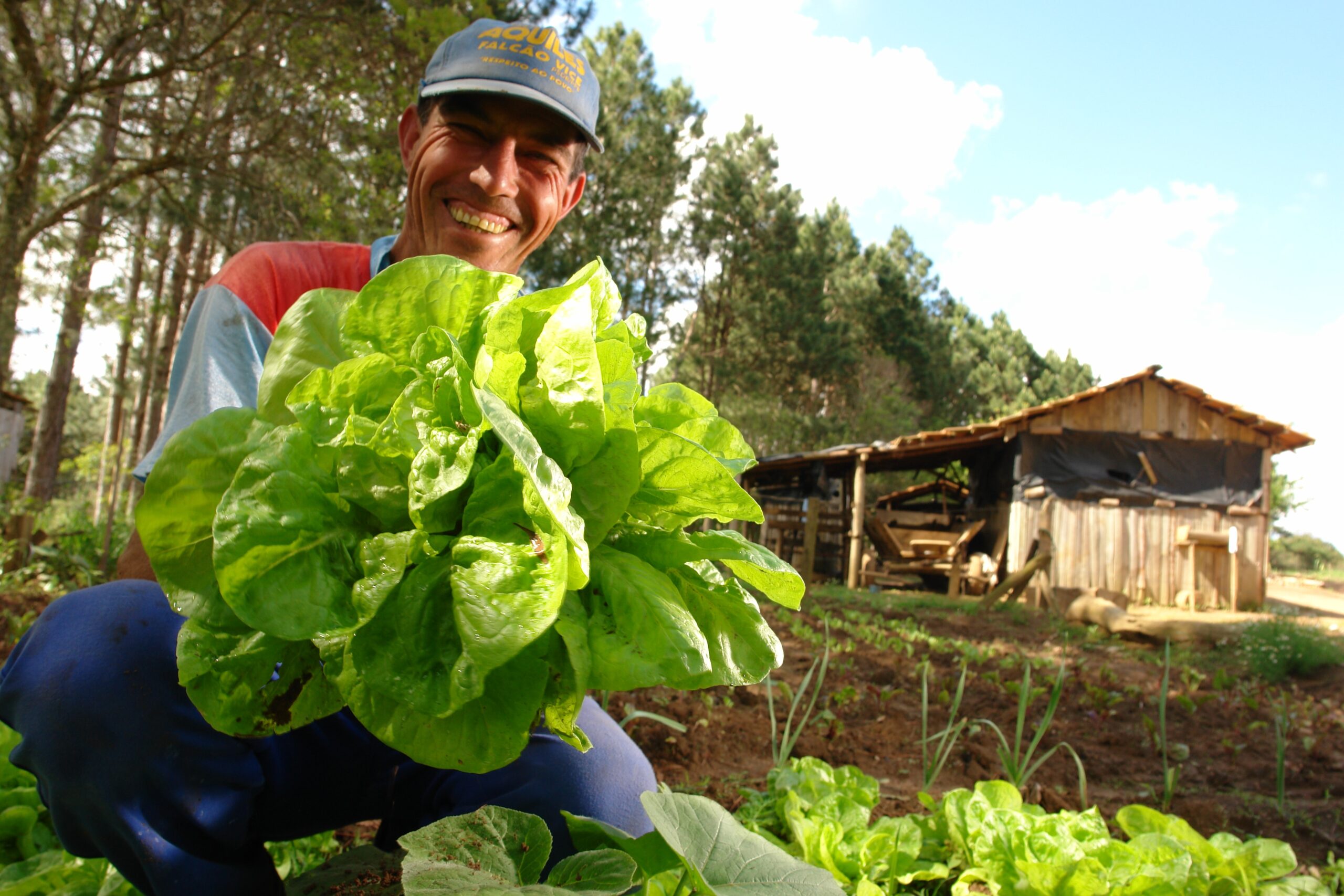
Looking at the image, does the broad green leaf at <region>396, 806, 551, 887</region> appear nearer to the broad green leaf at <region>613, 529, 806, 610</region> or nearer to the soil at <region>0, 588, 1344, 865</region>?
the broad green leaf at <region>613, 529, 806, 610</region>

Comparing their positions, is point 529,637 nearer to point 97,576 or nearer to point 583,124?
point 583,124

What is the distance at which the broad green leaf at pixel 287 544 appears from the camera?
689 mm

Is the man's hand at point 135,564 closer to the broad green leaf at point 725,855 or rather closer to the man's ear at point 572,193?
the broad green leaf at point 725,855

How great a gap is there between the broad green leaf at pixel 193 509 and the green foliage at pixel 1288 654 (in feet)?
26.1

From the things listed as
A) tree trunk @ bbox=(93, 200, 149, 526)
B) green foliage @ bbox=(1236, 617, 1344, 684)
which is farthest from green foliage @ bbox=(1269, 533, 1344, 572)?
tree trunk @ bbox=(93, 200, 149, 526)

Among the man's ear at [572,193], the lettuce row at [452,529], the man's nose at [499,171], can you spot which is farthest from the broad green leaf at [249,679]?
the man's ear at [572,193]

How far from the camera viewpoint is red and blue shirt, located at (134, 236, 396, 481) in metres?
1.28

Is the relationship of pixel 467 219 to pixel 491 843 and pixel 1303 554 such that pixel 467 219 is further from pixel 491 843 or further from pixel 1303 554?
pixel 1303 554

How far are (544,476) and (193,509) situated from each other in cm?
41

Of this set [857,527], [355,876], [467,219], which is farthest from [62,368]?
[857,527]

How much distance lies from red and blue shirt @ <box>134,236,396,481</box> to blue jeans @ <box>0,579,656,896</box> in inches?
10.9

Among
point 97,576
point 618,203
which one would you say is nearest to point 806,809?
point 97,576

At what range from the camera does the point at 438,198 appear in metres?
1.79

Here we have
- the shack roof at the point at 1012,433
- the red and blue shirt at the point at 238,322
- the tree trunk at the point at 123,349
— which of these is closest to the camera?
the red and blue shirt at the point at 238,322
